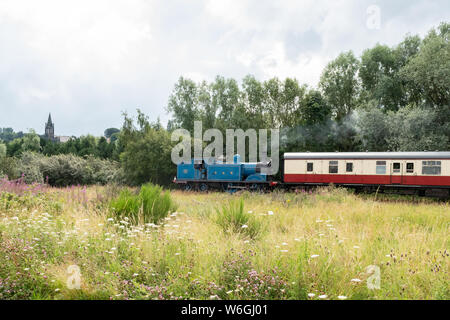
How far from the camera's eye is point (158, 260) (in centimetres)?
428

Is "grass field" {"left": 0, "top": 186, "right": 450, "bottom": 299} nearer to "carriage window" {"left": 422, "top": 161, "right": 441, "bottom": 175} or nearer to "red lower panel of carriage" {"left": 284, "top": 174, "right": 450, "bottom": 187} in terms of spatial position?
"red lower panel of carriage" {"left": 284, "top": 174, "right": 450, "bottom": 187}

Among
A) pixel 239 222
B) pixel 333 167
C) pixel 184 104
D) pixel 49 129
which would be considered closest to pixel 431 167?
pixel 333 167

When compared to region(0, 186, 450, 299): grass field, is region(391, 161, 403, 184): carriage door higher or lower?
higher

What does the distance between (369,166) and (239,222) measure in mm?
12053

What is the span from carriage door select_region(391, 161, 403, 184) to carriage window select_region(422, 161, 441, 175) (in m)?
0.97

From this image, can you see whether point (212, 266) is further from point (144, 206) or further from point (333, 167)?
point (333, 167)

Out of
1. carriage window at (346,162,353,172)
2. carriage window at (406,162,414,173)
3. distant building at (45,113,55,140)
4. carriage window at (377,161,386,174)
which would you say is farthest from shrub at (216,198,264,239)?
distant building at (45,113,55,140)

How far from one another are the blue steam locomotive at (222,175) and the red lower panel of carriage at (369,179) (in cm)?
164

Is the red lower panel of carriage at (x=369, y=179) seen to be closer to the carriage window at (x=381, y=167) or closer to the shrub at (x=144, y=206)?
the carriage window at (x=381, y=167)

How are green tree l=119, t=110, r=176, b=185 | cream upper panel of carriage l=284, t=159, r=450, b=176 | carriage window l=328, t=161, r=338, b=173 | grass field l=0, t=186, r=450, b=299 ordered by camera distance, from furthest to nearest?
green tree l=119, t=110, r=176, b=185 < carriage window l=328, t=161, r=338, b=173 < cream upper panel of carriage l=284, t=159, r=450, b=176 < grass field l=0, t=186, r=450, b=299

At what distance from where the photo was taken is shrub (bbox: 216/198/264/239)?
5840mm

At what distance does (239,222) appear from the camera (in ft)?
20.2

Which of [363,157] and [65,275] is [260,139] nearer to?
[363,157]

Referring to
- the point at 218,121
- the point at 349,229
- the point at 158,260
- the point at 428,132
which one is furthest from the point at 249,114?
the point at 158,260
